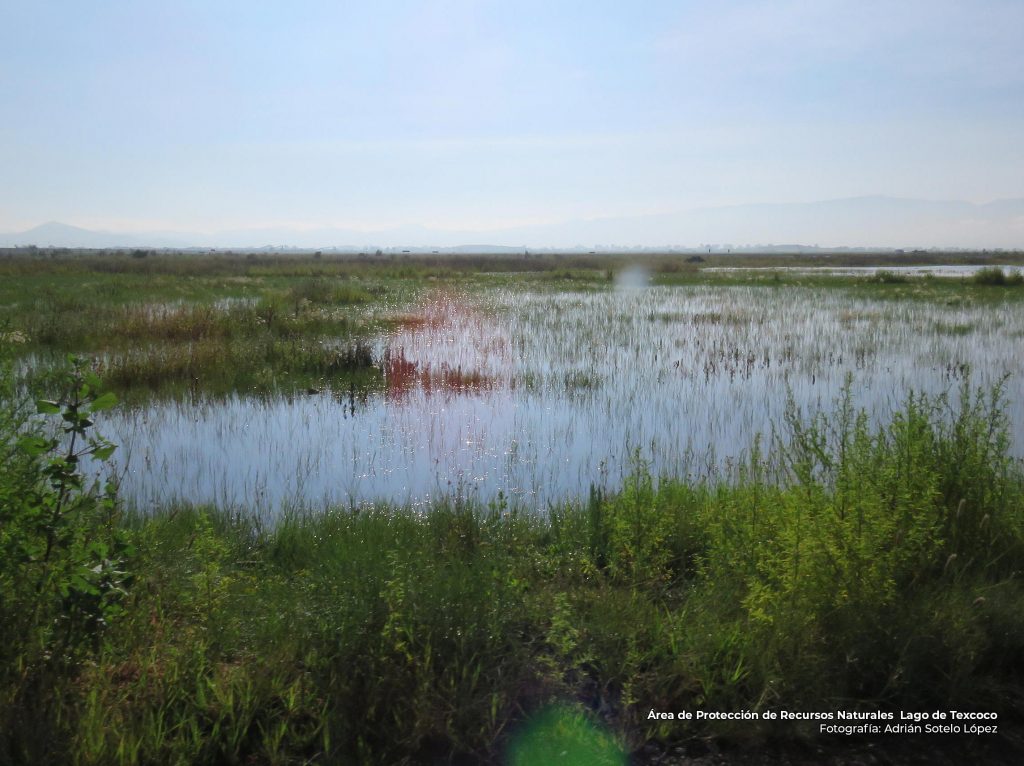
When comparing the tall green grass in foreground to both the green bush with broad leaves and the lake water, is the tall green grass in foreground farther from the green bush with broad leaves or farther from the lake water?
the lake water

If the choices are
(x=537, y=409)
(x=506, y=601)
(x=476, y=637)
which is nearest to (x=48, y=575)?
(x=476, y=637)

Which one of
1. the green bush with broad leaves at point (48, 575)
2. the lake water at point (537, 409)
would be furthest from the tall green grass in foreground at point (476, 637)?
the lake water at point (537, 409)

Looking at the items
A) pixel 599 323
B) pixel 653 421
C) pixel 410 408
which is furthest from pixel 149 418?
pixel 599 323

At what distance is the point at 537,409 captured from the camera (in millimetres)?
10312

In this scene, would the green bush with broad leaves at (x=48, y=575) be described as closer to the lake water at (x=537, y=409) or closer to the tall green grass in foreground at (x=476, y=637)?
the tall green grass in foreground at (x=476, y=637)

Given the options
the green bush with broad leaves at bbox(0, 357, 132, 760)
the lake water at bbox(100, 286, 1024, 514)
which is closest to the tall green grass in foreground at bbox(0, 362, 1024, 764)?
the green bush with broad leaves at bbox(0, 357, 132, 760)

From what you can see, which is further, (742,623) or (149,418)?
(149,418)

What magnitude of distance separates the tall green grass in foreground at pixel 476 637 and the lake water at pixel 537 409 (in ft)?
8.35

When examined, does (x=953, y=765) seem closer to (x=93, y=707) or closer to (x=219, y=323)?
(x=93, y=707)

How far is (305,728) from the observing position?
3070mm

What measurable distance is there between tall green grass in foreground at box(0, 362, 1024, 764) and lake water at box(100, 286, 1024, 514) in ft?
8.35

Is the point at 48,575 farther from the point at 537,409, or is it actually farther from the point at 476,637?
the point at 537,409

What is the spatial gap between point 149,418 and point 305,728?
7577 millimetres

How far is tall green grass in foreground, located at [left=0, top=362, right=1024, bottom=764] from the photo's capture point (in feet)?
9.93
